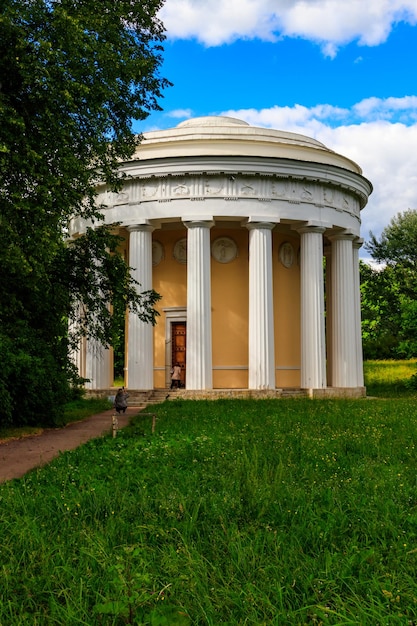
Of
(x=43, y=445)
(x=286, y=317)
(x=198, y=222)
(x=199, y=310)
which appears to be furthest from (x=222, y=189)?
(x=43, y=445)

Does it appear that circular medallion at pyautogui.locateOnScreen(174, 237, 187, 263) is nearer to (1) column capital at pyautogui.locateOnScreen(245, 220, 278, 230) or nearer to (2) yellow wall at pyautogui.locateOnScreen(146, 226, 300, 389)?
(2) yellow wall at pyautogui.locateOnScreen(146, 226, 300, 389)

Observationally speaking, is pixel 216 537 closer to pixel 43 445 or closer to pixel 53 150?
pixel 43 445

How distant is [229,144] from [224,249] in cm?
485

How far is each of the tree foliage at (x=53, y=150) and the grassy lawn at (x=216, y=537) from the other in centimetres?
524

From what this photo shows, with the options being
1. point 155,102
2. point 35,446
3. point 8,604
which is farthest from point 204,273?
point 8,604

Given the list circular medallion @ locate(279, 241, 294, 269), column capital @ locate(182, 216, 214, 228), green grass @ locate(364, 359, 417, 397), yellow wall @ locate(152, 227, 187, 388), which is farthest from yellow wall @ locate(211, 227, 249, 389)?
green grass @ locate(364, 359, 417, 397)

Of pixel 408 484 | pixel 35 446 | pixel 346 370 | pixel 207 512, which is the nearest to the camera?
pixel 207 512

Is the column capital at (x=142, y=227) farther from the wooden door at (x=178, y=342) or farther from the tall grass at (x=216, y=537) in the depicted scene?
the tall grass at (x=216, y=537)

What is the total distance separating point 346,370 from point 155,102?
1578cm

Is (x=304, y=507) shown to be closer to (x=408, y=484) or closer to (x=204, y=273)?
(x=408, y=484)

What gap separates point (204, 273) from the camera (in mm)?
25891

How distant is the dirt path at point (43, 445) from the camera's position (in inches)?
400

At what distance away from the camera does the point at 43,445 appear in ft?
42.6

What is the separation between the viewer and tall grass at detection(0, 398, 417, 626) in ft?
13.8
